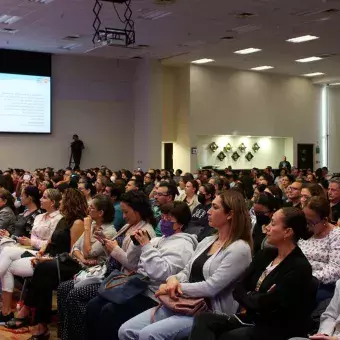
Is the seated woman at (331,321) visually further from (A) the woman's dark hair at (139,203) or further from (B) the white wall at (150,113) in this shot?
(B) the white wall at (150,113)

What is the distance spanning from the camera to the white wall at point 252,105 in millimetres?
20219

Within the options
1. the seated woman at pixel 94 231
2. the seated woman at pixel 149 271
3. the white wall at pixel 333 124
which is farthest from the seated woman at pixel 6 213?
the white wall at pixel 333 124

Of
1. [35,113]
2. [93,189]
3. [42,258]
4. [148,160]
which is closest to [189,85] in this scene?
[148,160]

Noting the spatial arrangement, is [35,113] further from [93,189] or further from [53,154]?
[93,189]

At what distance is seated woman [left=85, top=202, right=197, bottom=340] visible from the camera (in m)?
3.77

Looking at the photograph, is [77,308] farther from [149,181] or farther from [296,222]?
[149,181]

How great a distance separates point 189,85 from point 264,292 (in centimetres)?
1726

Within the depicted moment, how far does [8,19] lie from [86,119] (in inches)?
250

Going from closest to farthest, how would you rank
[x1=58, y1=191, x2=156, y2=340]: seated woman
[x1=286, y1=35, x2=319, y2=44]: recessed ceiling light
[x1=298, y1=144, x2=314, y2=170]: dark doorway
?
[x1=58, y1=191, x2=156, y2=340]: seated woman
[x1=286, y1=35, x2=319, y2=44]: recessed ceiling light
[x1=298, y1=144, x2=314, y2=170]: dark doorway

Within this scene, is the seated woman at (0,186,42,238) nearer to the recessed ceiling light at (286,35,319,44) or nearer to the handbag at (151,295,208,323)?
the handbag at (151,295,208,323)

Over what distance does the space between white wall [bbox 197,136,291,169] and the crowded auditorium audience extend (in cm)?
1505

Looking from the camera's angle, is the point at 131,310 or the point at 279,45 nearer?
the point at 131,310

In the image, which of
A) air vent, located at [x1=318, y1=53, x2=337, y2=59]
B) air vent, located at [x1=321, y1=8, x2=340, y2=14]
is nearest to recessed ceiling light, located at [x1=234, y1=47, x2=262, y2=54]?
air vent, located at [x1=318, y1=53, x2=337, y2=59]

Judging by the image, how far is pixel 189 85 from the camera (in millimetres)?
19922
